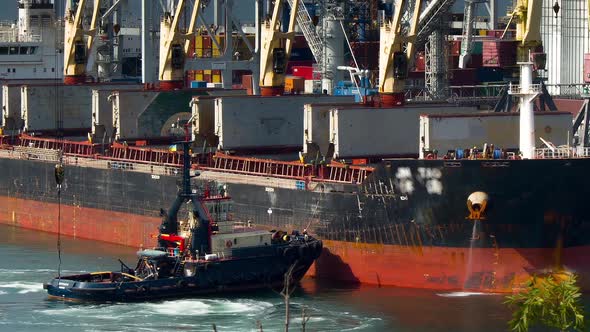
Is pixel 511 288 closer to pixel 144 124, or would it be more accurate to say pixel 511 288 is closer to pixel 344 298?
pixel 344 298

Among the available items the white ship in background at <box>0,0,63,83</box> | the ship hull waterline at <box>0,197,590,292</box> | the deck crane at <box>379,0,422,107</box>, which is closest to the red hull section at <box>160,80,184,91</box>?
the white ship in background at <box>0,0,63,83</box>

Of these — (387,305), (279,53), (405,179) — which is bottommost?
(387,305)

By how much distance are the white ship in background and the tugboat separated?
2808 cm

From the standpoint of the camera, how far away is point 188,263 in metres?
38.5

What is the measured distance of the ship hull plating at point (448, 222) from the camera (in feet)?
125

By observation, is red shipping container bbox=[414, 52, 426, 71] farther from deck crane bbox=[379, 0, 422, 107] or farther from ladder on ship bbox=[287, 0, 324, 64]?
deck crane bbox=[379, 0, 422, 107]

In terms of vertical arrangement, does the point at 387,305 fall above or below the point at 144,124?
below

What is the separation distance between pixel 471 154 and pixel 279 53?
13.8 m

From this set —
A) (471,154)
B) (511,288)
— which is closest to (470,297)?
(511,288)

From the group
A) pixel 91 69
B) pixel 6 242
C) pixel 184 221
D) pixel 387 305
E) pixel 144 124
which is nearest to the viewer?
pixel 387 305

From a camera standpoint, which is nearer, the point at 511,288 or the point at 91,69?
the point at 511,288

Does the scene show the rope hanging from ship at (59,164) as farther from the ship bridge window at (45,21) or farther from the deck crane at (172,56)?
the deck crane at (172,56)

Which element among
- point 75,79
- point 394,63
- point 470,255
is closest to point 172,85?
point 75,79

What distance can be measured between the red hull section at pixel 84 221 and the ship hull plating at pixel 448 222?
6.25 meters
